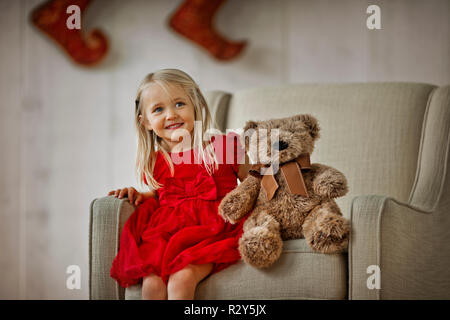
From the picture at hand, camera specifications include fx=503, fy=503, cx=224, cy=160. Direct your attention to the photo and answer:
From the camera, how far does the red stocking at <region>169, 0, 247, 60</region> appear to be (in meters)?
2.18

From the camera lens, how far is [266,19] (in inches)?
88.4

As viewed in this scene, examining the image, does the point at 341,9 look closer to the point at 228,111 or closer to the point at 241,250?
the point at 228,111

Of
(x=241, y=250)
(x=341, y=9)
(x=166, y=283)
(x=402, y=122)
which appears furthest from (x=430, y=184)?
(x=341, y=9)

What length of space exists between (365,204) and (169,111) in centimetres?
58

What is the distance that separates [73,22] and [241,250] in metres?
1.60

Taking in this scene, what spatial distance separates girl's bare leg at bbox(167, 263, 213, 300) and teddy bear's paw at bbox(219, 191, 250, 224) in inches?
5.4

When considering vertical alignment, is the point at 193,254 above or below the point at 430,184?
below

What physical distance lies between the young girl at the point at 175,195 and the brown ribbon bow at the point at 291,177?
0.13m

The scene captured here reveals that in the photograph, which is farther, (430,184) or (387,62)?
(387,62)

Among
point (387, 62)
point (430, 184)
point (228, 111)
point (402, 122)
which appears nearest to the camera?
point (430, 184)

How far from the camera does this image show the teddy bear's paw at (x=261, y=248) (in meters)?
1.10

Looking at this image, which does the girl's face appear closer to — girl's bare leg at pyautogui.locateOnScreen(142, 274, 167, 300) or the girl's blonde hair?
the girl's blonde hair

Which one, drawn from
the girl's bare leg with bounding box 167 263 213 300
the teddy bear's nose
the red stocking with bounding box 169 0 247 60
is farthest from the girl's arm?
the red stocking with bounding box 169 0 247 60
